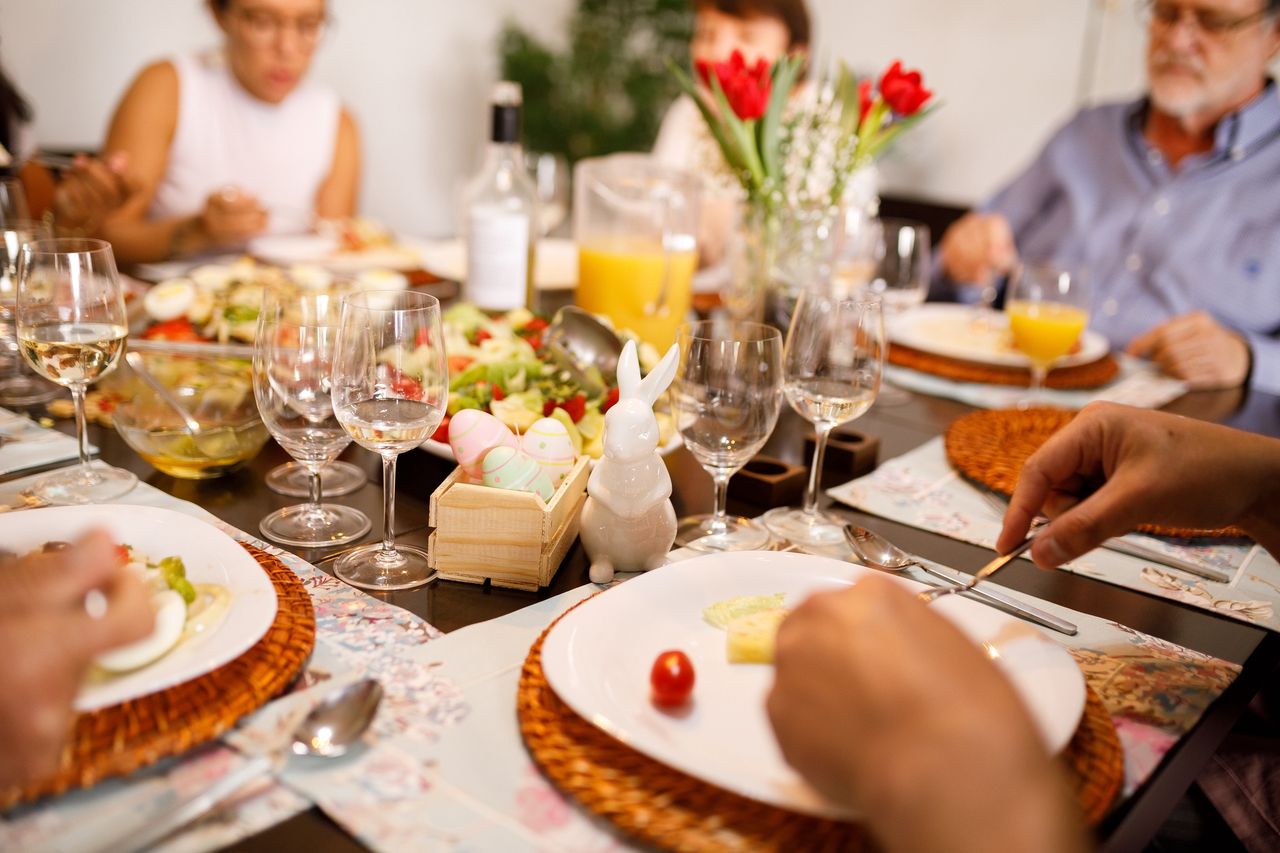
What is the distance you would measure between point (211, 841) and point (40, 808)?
0.11 meters

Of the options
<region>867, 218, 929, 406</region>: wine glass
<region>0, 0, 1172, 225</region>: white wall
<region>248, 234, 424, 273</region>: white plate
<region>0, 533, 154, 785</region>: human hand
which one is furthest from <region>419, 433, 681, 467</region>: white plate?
<region>0, 0, 1172, 225</region>: white wall

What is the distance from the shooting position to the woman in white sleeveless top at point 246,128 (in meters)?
2.78

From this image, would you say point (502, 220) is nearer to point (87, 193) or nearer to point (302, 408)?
point (302, 408)

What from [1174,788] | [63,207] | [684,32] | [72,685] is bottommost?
[1174,788]

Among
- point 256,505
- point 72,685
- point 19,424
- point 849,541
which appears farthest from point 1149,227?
point 72,685

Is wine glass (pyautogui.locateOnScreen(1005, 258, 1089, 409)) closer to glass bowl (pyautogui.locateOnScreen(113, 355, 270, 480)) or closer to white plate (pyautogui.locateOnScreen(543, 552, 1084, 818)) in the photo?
white plate (pyautogui.locateOnScreen(543, 552, 1084, 818))

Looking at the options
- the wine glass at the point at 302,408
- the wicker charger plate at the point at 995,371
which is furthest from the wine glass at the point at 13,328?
the wicker charger plate at the point at 995,371

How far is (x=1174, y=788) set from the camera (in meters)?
0.74

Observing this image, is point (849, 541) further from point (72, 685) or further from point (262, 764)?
point (72, 685)

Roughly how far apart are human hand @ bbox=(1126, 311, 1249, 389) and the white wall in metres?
2.06

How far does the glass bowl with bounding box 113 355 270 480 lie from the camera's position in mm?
1107

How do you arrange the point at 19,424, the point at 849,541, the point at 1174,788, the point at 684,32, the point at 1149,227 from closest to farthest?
the point at 1174,788 < the point at 849,541 < the point at 19,424 < the point at 1149,227 < the point at 684,32

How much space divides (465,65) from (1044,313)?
3750 mm

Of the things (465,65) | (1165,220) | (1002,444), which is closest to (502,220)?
(1002,444)
